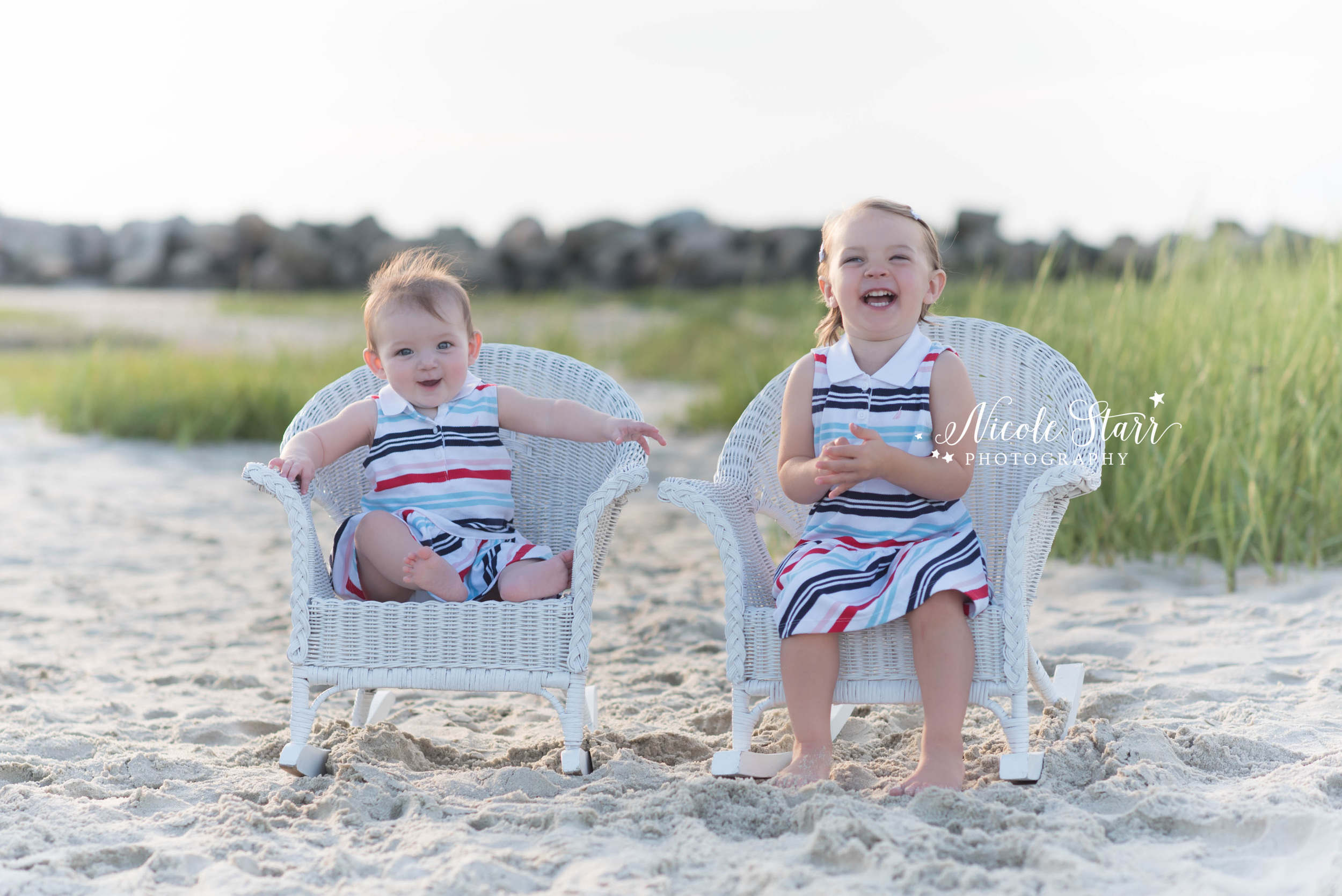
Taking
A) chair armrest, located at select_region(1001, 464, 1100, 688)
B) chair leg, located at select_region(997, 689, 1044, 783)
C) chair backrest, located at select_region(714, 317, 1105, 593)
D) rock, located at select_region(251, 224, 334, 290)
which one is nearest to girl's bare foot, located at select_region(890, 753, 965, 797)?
chair leg, located at select_region(997, 689, 1044, 783)

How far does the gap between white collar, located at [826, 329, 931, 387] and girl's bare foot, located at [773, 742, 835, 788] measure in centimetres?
83

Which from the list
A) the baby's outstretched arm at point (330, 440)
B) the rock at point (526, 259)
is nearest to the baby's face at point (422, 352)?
the baby's outstretched arm at point (330, 440)

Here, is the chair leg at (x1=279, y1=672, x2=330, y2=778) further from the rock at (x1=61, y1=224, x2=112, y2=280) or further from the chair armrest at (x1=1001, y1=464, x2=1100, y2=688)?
the rock at (x1=61, y1=224, x2=112, y2=280)

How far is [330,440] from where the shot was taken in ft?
9.16

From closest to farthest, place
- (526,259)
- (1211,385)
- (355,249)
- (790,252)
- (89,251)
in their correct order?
(1211,385)
(790,252)
(526,259)
(355,249)
(89,251)

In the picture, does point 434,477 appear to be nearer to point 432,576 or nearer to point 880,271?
point 432,576

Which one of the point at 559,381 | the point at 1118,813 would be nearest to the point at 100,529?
the point at 559,381

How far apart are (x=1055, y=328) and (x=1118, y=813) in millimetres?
2719

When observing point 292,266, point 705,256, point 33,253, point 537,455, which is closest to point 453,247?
point 292,266

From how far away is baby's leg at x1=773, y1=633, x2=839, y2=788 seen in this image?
2426mm

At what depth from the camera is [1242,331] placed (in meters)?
4.58

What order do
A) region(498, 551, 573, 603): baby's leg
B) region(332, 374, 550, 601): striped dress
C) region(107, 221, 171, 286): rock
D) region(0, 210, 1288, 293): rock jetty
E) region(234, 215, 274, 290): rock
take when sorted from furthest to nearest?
region(234, 215, 274, 290): rock, region(107, 221, 171, 286): rock, region(0, 210, 1288, 293): rock jetty, region(332, 374, 550, 601): striped dress, region(498, 551, 573, 603): baby's leg

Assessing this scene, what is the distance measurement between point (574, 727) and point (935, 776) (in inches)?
31.3

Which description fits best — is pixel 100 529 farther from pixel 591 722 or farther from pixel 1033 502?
pixel 1033 502
